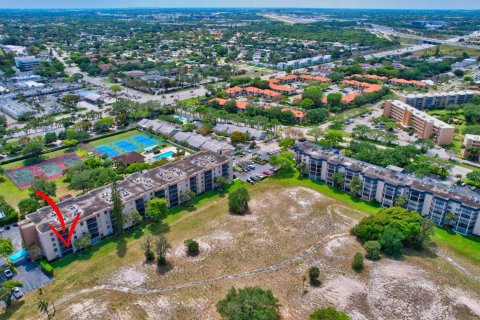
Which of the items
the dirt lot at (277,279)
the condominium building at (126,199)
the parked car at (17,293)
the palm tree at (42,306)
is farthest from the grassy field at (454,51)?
the palm tree at (42,306)

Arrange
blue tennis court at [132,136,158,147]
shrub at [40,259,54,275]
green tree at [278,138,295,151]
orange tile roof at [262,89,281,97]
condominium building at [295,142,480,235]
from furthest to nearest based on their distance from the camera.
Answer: orange tile roof at [262,89,281,97] < blue tennis court at [132,136,158,147] < green tree at [278,138,295,151] < condominium building at [295,142,480,235] < shrub at [40,259,54,275]

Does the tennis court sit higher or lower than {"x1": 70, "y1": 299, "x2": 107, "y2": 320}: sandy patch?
lower

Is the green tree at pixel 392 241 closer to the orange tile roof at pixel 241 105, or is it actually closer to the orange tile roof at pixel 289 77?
the orange tile roof at pixel 241 105

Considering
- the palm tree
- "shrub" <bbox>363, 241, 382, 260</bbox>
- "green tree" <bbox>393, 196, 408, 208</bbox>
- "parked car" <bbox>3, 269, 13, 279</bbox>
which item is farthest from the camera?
"green tree" <bbox>393, 196, 408, 208</bbox>

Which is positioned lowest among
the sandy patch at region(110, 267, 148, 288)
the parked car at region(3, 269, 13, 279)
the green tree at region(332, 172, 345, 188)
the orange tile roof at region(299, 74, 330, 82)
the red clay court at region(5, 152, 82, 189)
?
the red clay court at region(5, 152, 82, 189)

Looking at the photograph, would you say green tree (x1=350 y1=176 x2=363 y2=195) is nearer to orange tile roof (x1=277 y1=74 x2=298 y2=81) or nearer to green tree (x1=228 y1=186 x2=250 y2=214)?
green tree (x1=228 y1=186 x2=250 y2=214)

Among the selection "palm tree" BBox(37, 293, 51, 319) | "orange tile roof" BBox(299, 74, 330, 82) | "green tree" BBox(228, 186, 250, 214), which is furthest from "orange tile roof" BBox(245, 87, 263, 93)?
"palm tree" BBox(37, 293, 51, 319)
